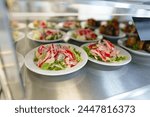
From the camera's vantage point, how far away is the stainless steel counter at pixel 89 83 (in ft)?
2.37

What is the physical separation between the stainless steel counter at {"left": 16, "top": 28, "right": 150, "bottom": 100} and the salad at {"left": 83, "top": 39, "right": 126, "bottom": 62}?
0.05 meters

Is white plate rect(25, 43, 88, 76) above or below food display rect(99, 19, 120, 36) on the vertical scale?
below

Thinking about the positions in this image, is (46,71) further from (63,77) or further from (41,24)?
(41,24)

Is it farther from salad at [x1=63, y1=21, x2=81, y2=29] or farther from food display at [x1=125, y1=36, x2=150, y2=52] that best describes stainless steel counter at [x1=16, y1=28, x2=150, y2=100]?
salad at [x1=63, y1=21, x2=81, y2=29]

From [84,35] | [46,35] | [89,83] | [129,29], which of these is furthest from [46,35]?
[129,29]

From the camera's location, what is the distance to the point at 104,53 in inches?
35.1

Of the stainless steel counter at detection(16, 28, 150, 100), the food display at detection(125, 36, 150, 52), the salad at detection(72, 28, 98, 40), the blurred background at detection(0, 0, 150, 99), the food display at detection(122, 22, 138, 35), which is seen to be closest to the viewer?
the blurred background at detection(0, 0, 150, 99)

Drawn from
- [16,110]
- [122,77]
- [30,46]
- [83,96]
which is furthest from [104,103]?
[30,46]

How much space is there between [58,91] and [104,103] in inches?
7.9

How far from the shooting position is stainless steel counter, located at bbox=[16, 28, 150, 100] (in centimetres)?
72

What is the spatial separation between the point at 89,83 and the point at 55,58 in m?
0.20

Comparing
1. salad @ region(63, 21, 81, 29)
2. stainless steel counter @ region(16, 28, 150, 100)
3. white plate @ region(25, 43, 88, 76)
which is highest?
salad @ region(63, 21, 81, 29)

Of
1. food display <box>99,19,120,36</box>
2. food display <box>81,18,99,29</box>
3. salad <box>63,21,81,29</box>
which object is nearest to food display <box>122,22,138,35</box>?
food display <box>99,19,120,36</box>

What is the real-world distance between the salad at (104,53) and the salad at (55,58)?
9 centimetres
